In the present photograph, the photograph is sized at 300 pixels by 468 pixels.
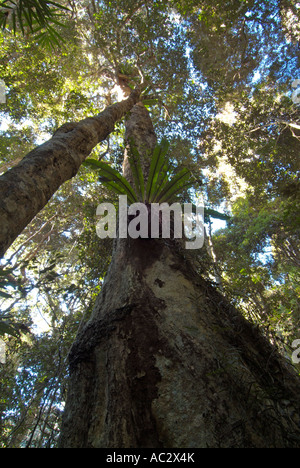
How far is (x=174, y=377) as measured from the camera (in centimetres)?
108

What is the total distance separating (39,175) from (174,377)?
1165mm

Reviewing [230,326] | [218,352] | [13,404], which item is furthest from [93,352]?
[13,404]

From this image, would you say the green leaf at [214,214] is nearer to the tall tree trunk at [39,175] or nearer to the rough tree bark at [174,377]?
the rough tree bark at [174,377]

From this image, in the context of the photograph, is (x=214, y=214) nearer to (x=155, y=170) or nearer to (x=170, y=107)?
(x=155, y=170)

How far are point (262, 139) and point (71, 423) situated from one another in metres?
8.88

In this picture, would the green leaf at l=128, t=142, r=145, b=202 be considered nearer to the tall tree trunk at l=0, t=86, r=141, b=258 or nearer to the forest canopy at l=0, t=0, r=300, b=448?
the tall tree trunk at l=0, t=86, r=141, b=258

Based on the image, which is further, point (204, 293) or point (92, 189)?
point (92, 189)

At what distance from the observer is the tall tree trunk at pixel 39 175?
95 cm

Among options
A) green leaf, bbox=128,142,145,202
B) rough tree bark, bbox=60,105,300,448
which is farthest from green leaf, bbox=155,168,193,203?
rough tree bark, bbox=60,105,300,448

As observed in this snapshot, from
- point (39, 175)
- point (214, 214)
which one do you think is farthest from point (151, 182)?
point (39, 175)

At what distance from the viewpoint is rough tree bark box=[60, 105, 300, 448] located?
0.91m
